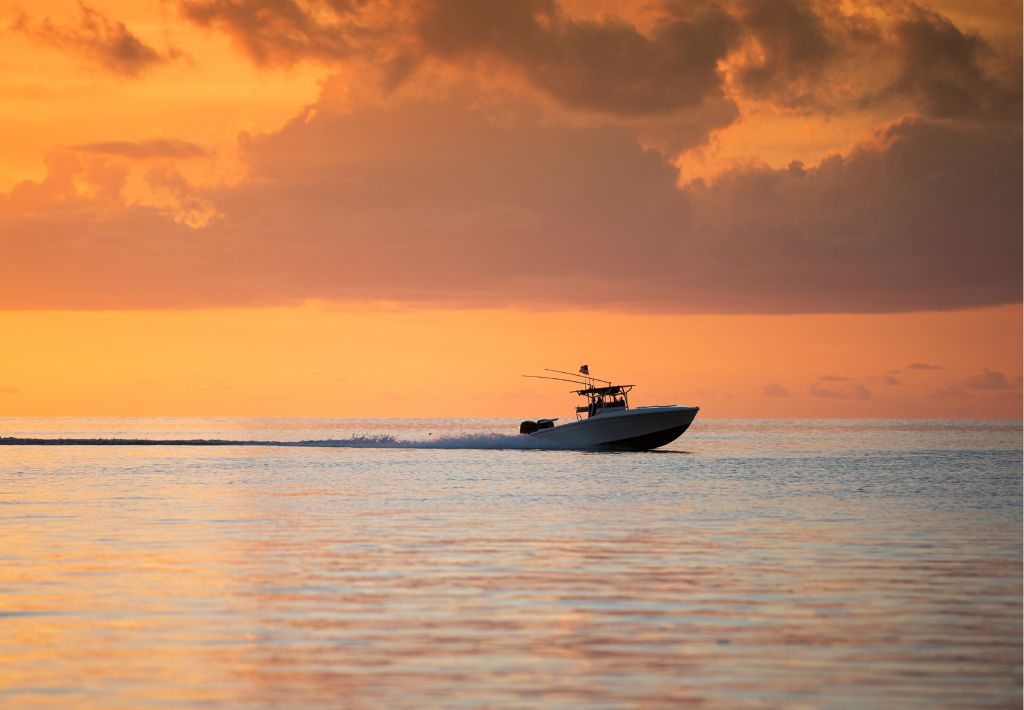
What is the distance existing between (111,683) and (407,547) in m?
16.5

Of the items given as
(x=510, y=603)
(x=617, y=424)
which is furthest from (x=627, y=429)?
(x=510, y=603)

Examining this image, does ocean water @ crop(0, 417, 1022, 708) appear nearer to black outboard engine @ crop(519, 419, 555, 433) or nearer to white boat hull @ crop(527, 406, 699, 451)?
white boat hull @ crop(527, 406, 699, 451)

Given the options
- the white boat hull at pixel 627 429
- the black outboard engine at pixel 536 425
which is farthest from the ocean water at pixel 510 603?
the black outboard engine at pixel 536 425

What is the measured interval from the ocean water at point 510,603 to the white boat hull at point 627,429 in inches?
1723

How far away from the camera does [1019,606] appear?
2300 centimetres

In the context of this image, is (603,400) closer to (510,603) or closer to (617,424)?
(617,424)

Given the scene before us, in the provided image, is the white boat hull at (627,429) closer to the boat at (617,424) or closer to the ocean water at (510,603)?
the boat at (617,424)

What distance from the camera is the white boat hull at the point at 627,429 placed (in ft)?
312

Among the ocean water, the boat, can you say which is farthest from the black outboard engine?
the ocean water

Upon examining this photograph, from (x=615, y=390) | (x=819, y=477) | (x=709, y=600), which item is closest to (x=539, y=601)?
(x=709, y=600)

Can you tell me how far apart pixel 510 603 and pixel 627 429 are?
2883 inches

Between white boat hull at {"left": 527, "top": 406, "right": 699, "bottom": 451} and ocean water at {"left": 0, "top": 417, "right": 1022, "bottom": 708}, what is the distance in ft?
144

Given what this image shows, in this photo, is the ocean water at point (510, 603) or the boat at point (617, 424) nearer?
the ocean water at point (510, 603)

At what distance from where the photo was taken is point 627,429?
3770 inches
